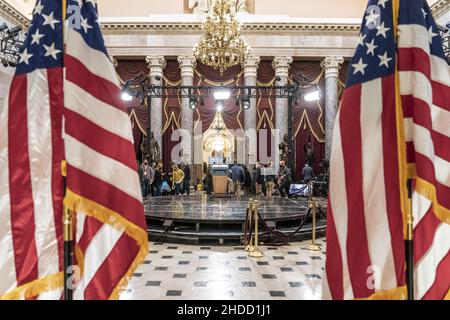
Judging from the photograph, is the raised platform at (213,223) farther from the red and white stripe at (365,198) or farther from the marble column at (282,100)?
the marble column at (282,100)

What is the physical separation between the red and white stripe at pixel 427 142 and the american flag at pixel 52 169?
6.18ft

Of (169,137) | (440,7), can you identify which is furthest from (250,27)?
(440,7)

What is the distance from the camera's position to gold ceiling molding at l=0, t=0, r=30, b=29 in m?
15.6

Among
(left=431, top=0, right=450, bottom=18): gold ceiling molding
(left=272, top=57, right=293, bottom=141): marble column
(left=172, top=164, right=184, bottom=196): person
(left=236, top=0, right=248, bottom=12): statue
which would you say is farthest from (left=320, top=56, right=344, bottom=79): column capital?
(left=172, top=164, right=184, bottom=196): person

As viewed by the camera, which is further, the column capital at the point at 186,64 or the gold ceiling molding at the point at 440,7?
the column capital at the point at 186,64

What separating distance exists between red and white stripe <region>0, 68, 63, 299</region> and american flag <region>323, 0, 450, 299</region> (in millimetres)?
1868

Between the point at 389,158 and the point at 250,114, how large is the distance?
18.0 m

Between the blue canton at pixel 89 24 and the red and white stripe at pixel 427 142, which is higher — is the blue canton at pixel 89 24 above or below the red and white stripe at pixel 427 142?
above

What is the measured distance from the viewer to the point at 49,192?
2201 mm

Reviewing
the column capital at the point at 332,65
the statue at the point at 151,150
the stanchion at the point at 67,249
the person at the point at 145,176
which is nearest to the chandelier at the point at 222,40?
the person at the point at 145,176

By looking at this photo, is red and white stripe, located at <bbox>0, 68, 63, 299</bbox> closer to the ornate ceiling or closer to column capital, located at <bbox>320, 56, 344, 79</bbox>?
column capital, located at <bbox>320, 56, 344, 79</bbox>

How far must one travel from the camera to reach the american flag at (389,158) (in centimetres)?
209

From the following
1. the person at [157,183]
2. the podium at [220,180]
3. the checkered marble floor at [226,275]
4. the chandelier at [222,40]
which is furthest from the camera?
the person at [157,183]
